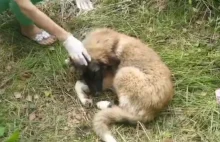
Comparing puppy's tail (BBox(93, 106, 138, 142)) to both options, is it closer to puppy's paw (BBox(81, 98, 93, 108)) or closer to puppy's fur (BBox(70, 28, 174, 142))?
puppy's fur (BBox(70, 28, 174, 142))

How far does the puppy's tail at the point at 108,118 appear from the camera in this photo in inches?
159

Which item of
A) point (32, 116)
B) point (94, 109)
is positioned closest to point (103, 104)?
point (94, 109)

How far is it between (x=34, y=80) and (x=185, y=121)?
1496 millimetres

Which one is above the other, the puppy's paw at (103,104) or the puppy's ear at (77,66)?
the puppy's ear at (77,66)

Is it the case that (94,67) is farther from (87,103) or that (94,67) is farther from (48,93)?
(48,93)

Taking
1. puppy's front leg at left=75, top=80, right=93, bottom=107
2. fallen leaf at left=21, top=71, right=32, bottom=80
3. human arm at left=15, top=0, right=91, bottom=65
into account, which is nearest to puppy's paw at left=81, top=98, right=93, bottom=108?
puppy's front leg at left=75, top=80, right=93, bottom=107

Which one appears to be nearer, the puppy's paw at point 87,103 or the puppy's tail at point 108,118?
the puppy's tail at point 108,118

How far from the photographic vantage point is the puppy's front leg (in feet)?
14.4

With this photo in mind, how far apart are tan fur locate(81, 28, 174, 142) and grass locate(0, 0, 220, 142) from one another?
0.42ft

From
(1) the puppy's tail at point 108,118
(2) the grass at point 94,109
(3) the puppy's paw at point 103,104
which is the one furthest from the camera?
(3) the puppy's paw at point 103,104

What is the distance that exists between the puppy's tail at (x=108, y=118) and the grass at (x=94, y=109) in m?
0.08

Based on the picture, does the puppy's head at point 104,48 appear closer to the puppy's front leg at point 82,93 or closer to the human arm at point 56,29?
the human arm at point 56,29

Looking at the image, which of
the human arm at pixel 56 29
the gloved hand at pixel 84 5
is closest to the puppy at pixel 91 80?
the human arm at pixel 56 29

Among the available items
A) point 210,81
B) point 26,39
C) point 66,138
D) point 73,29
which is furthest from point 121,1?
point 66,138
